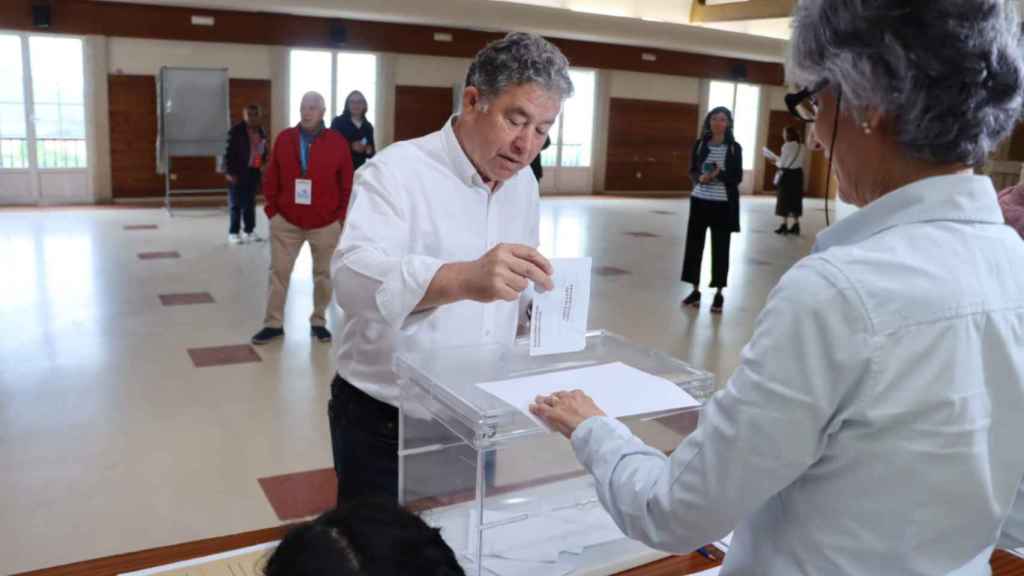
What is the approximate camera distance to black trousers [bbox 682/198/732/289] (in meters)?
6.40

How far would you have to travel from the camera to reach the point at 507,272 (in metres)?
1.31

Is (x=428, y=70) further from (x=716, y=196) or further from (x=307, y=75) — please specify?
(x=716, y=196)

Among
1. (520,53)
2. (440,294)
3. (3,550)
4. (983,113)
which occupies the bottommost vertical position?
(3,550)

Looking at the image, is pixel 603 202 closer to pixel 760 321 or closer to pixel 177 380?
pixel 177 380

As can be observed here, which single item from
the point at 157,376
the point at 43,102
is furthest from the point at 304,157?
the point at 43,102

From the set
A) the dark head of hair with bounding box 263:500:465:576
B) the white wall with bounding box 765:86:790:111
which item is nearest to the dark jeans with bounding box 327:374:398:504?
the dark head of hair with bounding box 263:500:465:576

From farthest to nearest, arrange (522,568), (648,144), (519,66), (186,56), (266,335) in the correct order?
(648,144) < (186,56) < (266,335) < (519,66) < (522,568)

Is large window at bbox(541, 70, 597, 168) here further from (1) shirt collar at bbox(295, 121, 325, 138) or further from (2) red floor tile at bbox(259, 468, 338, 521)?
(2) red floor tile at bbox(259, 468, 338, 521)

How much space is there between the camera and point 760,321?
0.78m

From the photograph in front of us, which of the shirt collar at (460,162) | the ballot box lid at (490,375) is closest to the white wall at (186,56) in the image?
the shirt collar at (460,162)

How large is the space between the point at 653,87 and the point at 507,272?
51.6 ft

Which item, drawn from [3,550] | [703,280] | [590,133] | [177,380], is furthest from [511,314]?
[590,133]

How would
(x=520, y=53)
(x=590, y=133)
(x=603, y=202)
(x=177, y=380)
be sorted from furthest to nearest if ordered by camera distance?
(x=590, y=133) → (x=603, y=202) → (x=177, y=380) → (x=520, y=53)

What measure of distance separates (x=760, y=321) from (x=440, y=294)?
72 centimetres
